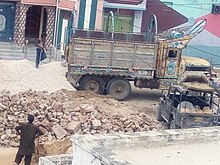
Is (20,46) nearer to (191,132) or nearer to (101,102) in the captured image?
(101,102)

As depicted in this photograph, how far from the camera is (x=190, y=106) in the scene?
55.7 feet

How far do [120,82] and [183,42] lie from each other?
2617 millimetres

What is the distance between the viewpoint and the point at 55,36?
27.8 m

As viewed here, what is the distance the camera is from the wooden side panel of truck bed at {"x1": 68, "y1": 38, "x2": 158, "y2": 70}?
2048cm

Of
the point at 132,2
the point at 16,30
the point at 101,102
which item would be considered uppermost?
the point at 132,2

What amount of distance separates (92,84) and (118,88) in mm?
968

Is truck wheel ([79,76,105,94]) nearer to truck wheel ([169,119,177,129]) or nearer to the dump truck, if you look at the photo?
the dump truck

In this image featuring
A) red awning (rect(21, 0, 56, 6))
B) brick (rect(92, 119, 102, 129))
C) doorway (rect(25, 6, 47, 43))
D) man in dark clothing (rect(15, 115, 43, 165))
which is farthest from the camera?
doorway (rect(25, 6, 47, 43))

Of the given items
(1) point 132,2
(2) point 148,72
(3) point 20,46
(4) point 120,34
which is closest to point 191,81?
(2) point 148,72

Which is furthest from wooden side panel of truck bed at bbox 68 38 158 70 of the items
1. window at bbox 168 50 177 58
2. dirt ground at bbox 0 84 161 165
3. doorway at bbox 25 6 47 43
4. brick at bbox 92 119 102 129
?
doorway at bbox 25 6 47 43

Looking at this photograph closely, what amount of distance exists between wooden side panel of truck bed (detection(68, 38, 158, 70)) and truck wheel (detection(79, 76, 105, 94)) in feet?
1.90

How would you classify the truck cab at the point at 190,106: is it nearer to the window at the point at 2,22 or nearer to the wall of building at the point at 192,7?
the wall of building at the point at 192,7

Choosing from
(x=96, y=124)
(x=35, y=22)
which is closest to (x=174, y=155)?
(x=96, y=124)

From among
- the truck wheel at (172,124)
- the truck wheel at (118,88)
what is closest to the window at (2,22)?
the truck wheel at (118,88)
